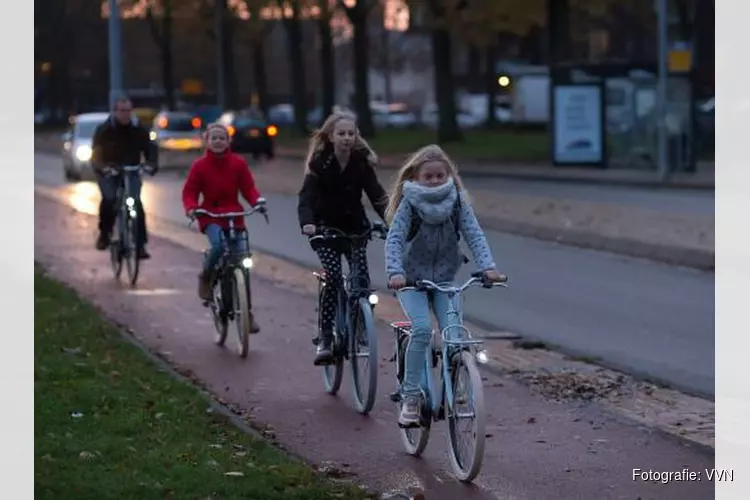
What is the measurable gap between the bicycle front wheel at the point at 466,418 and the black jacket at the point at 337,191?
6.57 ft

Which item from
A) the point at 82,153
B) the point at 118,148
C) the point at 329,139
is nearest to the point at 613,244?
the point at 118,148

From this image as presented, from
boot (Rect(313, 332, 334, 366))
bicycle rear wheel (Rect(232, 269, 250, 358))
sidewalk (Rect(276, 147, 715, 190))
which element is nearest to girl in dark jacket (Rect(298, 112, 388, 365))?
boot (Rect(313, 332, 334, 366))

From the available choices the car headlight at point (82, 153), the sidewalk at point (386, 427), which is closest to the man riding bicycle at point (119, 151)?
the sidewalk at point (386, 427)

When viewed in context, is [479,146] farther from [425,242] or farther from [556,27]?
[425,242]

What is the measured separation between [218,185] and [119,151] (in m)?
4.64

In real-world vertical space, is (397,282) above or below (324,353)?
above

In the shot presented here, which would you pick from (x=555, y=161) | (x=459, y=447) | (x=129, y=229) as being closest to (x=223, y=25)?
(x=555, y=161)

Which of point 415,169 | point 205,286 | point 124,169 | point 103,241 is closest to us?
point 415,169

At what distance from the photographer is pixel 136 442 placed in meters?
7.43

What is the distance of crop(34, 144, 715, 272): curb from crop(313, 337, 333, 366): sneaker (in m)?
8.05

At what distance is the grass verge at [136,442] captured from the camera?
252 inches

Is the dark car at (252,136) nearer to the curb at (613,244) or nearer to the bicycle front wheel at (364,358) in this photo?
the curb at (613,244)

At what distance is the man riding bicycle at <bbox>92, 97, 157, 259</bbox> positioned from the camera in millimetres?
15414

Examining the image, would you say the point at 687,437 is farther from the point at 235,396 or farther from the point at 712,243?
the point at 712,243
